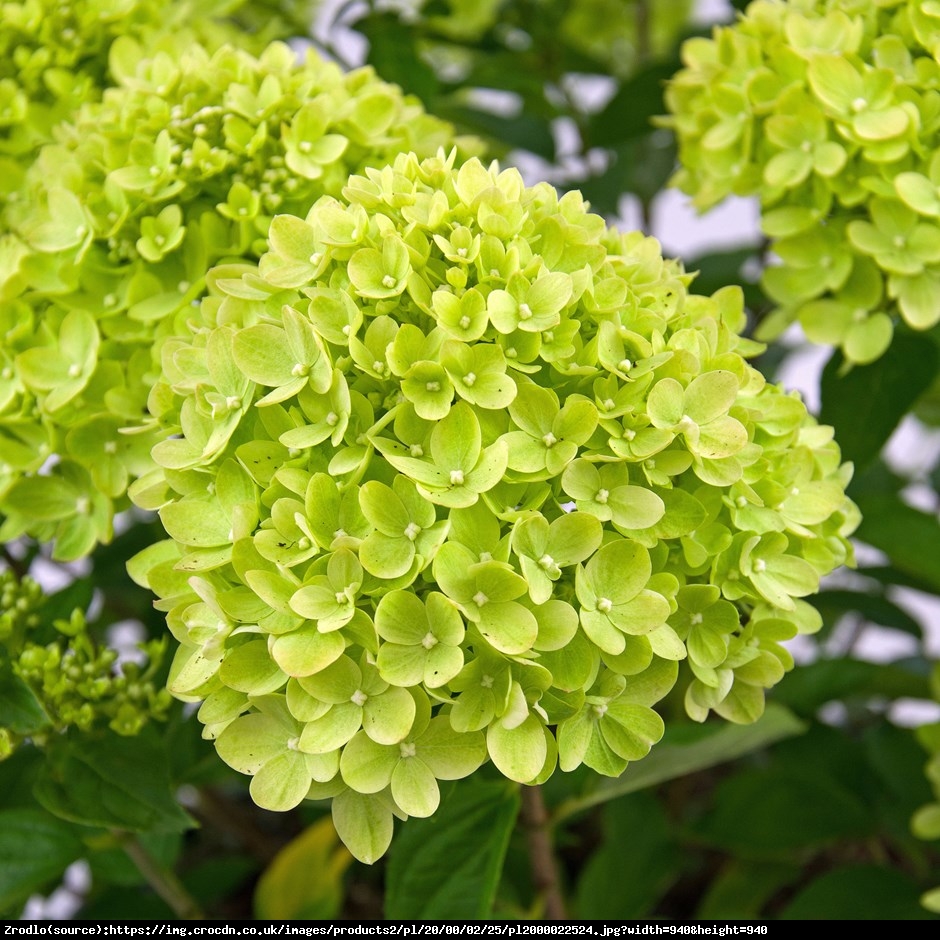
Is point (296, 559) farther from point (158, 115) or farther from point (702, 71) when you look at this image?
point (702, 71)

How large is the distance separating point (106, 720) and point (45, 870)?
4.8 inches

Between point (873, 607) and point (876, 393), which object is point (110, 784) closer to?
point (876, 393)


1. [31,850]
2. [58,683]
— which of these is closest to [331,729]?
[58,683]

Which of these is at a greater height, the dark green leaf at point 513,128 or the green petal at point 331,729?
the green petal at point 331,729

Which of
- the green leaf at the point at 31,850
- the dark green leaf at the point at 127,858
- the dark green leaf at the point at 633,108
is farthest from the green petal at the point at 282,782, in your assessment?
the dark green leaf at the point at 633,108

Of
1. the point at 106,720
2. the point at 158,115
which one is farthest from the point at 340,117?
the point at 106,720

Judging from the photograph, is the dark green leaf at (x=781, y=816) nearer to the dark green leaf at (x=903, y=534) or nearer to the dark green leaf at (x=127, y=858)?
the dark green leaf at (x=903, y=534)

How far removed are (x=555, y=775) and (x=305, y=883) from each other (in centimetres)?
28

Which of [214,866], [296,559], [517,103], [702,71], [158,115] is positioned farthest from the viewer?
[517,103]

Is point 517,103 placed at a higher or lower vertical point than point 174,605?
lower

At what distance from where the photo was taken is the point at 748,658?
2.16ft

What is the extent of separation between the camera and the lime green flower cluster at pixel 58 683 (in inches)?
28.7

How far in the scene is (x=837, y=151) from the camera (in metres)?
0.86

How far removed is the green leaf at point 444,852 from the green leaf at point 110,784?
0.61 feet
